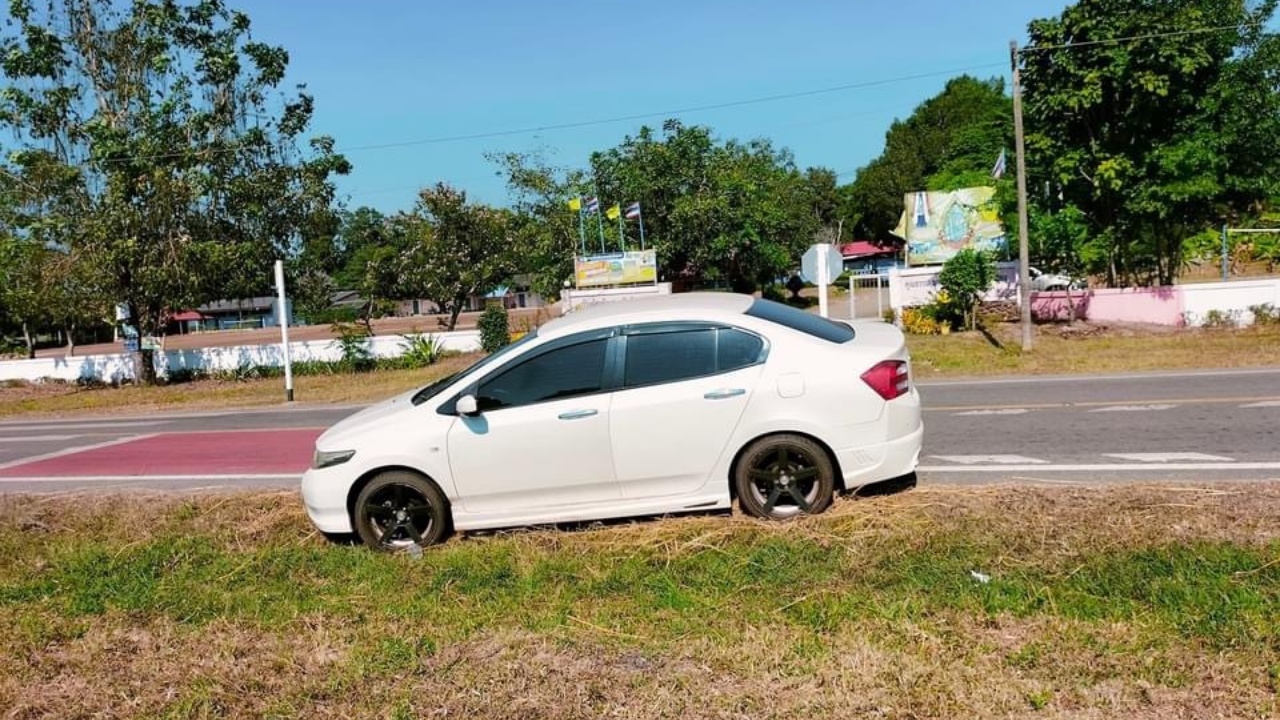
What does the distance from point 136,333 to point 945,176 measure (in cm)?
3795

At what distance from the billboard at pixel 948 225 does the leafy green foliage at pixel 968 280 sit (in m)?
2.47

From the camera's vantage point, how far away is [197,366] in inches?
1132

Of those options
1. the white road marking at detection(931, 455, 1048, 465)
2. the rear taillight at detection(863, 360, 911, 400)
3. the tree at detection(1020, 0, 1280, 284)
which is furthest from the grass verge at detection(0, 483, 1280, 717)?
the tree at detection(1020, 0, 1280, 284)

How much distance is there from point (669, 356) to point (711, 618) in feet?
7.13

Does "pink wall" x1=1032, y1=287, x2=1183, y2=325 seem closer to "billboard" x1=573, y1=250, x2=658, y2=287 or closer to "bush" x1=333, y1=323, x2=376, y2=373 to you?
"billboard" x1=573, y1=250, x2=658, y2=287

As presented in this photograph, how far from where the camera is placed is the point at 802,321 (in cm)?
673

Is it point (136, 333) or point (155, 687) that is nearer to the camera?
point (155, 687)

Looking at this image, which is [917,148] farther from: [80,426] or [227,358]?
[80,426]

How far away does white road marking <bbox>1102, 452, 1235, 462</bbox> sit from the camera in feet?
25.0

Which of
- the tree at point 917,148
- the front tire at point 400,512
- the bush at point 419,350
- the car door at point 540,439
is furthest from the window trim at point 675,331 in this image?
the tree at point 917,148

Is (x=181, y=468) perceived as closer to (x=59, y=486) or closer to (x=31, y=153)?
(x=59, y=486)

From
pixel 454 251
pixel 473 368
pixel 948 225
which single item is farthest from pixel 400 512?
pixel 454 251

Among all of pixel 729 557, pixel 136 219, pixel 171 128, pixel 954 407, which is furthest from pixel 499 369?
pixel 171 128

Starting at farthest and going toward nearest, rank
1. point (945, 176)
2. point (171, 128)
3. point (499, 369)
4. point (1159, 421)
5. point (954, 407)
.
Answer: point (945, 176)
point (171, 128)
point (954, 407)
point (1159, 421)
point (499, 369)
